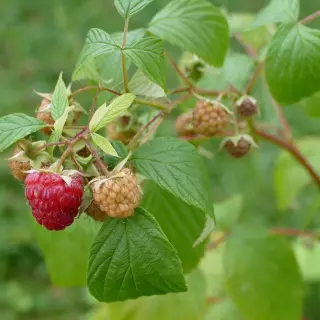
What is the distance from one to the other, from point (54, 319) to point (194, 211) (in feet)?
5.25

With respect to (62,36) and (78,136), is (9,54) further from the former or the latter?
(78,136)

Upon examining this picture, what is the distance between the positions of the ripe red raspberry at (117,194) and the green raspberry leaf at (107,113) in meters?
0.05

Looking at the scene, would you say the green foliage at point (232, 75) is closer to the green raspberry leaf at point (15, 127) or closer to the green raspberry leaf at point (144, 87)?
the green raspberry leaf at point (144, 87)

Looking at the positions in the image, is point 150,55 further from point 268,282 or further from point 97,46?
point 268,282

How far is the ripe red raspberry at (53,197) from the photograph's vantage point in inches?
→ 21.7

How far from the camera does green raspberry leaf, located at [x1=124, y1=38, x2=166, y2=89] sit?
62cm

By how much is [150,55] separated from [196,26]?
0.18 m

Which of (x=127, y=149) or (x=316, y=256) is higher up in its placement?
(x=127, y=149)

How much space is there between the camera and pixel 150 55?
2.06 ft

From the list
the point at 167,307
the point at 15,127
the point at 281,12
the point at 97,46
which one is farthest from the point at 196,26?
the point at 167,307

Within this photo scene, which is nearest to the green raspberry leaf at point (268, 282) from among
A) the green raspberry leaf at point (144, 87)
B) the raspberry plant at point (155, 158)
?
the raspberry plant at point (155, 158)

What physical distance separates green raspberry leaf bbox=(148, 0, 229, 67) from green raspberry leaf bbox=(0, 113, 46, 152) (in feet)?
0.83

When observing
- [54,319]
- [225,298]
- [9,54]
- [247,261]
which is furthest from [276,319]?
[9,54]

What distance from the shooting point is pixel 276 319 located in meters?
0.94
